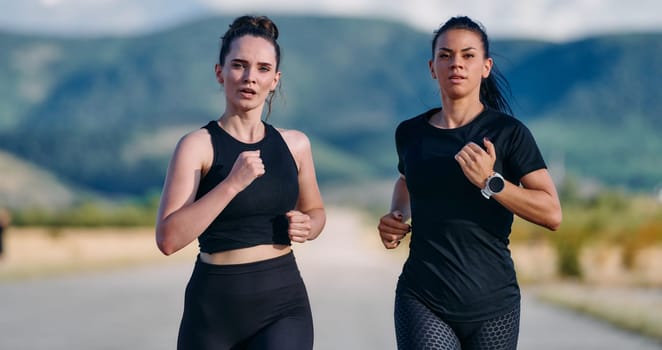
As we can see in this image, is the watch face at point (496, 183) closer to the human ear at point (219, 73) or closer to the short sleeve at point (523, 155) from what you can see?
the short sleeve at point (523, 155)

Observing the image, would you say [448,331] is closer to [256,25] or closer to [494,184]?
[494,184]

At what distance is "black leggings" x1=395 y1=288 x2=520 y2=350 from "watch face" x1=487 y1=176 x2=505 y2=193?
584 millimetres

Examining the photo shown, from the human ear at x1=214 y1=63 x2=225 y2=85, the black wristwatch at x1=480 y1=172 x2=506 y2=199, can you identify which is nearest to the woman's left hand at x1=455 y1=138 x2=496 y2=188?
the black wristwatch at x1=480 y1=172 x2=506 y2=199

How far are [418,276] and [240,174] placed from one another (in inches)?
36.3

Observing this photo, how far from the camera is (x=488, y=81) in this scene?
5.41 meters

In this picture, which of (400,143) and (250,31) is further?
(400,143)

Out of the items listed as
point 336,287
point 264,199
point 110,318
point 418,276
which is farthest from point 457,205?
point 336,287

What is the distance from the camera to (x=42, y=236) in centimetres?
5075

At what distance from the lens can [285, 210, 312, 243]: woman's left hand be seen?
484cm

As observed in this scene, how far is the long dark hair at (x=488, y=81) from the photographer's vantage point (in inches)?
201

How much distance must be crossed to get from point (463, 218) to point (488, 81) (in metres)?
0.80

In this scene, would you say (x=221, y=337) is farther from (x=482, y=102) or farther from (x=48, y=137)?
(x=48, y=137)

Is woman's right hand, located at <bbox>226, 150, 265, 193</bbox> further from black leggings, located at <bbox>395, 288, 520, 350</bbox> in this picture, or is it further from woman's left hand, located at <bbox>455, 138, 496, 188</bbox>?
black leggings, located at <bbox>395, 288, 520, 350</bbox>

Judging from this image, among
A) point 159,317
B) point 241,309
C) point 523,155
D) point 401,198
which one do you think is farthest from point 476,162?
point 159,317
